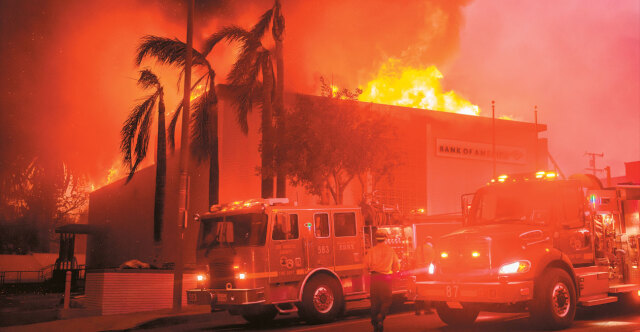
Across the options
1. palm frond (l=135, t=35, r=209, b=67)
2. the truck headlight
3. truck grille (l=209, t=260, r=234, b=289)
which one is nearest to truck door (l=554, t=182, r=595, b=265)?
the truck headlight

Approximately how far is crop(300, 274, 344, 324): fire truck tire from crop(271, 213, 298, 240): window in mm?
1038

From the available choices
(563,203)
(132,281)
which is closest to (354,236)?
(563,203)

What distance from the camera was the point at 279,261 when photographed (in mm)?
11922

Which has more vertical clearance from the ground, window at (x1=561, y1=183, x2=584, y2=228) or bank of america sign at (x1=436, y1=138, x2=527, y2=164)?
bank of america sign at (x1=436, y1=138, x2=527, y2=164)

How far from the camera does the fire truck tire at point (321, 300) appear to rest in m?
11.9

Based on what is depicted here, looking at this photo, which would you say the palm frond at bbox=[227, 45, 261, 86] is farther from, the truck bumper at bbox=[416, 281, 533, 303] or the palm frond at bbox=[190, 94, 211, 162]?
the truck bumper at bbox=[416, 281, 533, 303]

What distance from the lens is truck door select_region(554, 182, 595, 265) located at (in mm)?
9656

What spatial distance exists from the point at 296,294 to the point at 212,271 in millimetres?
1798

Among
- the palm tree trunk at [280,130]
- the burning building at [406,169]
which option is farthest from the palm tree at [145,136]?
the palm tree trunk at [280,130]

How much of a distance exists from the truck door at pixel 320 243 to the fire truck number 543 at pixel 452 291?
3757 millimetres

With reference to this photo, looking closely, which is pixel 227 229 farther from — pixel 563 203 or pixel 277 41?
pixel 277 41

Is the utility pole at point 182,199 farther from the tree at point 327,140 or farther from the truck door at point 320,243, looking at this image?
the truck door at point 320,243

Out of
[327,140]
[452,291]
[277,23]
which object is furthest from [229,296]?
[277,23]

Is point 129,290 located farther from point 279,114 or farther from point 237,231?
point 279,114
